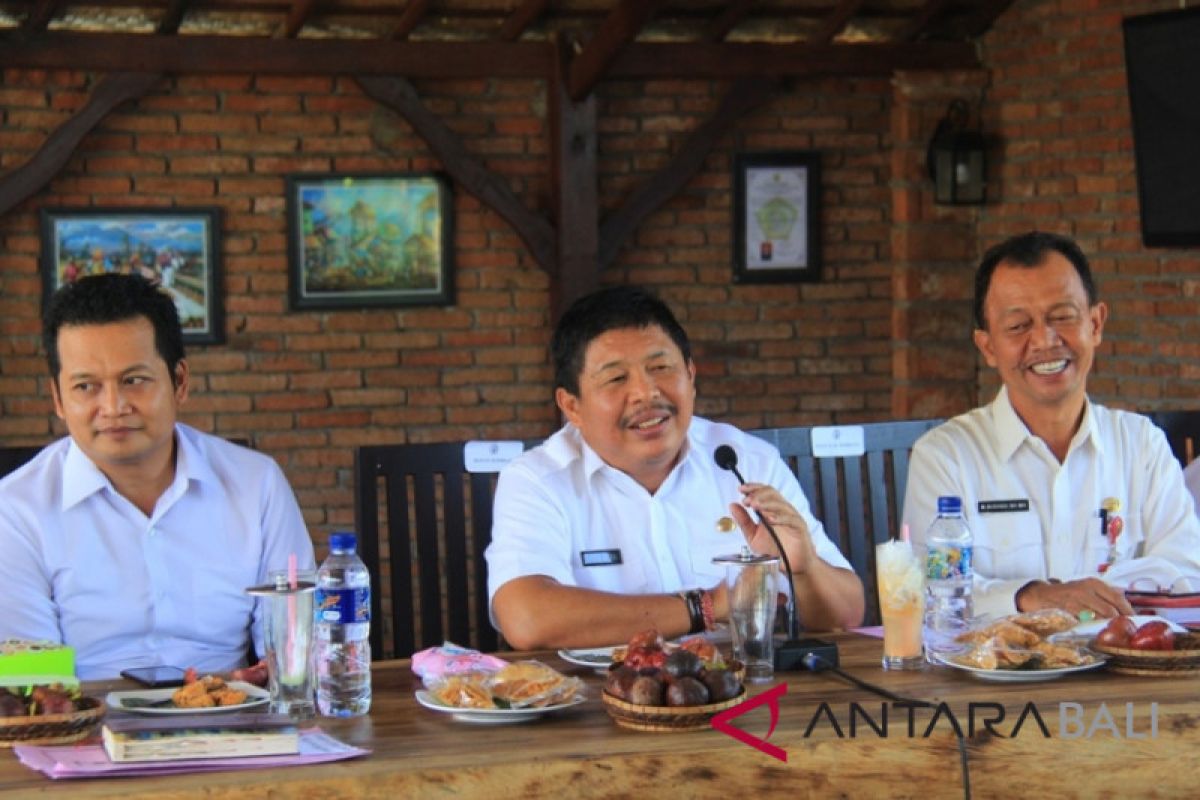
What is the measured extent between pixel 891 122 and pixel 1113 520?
4.53 metres

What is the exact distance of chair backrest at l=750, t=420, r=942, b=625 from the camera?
3920mm

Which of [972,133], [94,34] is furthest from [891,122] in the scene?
[94,34]

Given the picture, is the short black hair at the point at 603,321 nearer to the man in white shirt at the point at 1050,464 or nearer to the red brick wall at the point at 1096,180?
the man in white shirt at the point at 1050,464

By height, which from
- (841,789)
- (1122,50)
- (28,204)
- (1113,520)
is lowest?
(841,789)

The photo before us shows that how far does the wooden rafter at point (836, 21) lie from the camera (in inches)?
290

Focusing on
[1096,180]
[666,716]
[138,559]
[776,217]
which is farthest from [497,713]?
[776,217]

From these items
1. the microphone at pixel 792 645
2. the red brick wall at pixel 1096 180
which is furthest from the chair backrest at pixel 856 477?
the red brick wall at pixel 1096 180

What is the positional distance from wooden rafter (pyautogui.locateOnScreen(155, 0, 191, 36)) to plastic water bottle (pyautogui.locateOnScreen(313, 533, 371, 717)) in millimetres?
4650

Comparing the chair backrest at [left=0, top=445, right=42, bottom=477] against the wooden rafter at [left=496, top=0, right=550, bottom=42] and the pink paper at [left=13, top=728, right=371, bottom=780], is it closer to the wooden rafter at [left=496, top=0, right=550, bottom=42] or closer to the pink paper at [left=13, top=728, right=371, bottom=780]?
the pink paper at [left=13, top=728, right=371, bottom=780]

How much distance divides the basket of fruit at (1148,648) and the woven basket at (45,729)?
1.54 m

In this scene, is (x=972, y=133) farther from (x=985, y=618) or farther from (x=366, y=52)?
(x=985, y=618)

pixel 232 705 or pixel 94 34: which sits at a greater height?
pixel 94 34

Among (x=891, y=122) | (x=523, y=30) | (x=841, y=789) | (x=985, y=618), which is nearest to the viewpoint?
(x=841, y=789)

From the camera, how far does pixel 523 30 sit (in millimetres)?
7387
